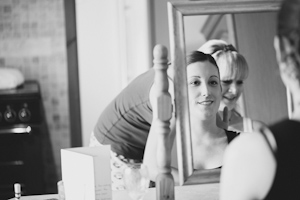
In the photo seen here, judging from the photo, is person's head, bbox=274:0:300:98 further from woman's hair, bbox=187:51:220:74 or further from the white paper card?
woman's hair, bbox=187:51:220:74

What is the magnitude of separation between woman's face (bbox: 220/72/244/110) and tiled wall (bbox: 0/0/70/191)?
7.22 feet

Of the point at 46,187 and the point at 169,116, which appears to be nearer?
the point at 169,116

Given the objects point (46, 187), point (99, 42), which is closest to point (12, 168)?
point (46, 187)

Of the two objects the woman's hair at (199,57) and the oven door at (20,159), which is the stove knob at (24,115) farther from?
the woman's hair at (199,57)

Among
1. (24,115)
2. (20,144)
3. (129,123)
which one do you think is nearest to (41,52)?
(24,115)

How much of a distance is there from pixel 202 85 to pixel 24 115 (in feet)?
6.39

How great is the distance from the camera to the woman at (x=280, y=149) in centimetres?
84

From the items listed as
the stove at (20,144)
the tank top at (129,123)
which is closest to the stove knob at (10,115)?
the stove at (20,144)

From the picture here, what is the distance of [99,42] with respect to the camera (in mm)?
3771

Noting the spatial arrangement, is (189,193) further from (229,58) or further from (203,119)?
(229,58)

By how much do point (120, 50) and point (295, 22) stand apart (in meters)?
2.89

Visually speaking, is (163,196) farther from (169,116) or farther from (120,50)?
(120,50)

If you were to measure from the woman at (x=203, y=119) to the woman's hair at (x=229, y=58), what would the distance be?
3 cm

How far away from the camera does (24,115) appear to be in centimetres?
350
